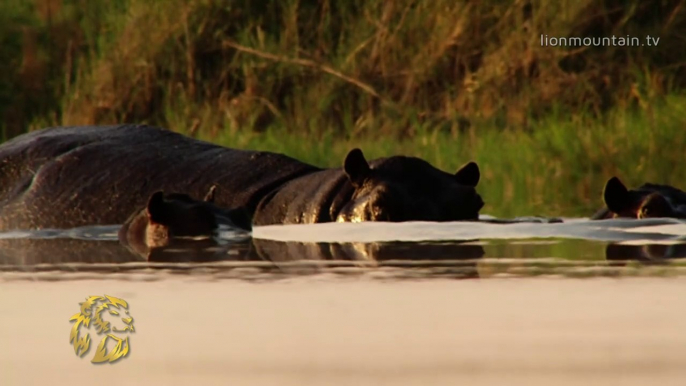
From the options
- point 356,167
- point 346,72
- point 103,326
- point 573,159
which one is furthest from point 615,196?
point 346,72

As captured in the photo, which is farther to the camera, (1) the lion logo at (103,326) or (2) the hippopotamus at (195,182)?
(2) the hippopotamus at (195,182)

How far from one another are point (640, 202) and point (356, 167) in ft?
3.71

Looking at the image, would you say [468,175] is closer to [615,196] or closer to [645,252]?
[615,196]

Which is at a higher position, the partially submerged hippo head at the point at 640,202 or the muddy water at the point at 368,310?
the partially submerged hippo head at the point at 640,202

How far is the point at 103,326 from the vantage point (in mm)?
3213

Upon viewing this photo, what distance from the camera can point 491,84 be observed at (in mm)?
11336

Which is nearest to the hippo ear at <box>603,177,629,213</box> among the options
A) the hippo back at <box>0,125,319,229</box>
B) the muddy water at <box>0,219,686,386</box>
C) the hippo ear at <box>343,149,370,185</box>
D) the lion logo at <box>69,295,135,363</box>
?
the muddy water at <box>0,219,686,386</box>

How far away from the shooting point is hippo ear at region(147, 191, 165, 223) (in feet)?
19.2

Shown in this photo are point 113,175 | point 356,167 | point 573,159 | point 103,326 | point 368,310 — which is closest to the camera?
point 103,326

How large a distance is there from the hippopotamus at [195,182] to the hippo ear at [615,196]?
548 mm

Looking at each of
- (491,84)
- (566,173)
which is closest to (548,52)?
(491,84)

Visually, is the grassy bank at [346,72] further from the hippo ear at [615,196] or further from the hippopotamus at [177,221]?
the hippopotamus at [177,221]

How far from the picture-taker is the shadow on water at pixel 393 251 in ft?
14.6

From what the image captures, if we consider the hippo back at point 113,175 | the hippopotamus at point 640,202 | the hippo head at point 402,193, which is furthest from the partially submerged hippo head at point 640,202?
the hippo back at point 113,175
